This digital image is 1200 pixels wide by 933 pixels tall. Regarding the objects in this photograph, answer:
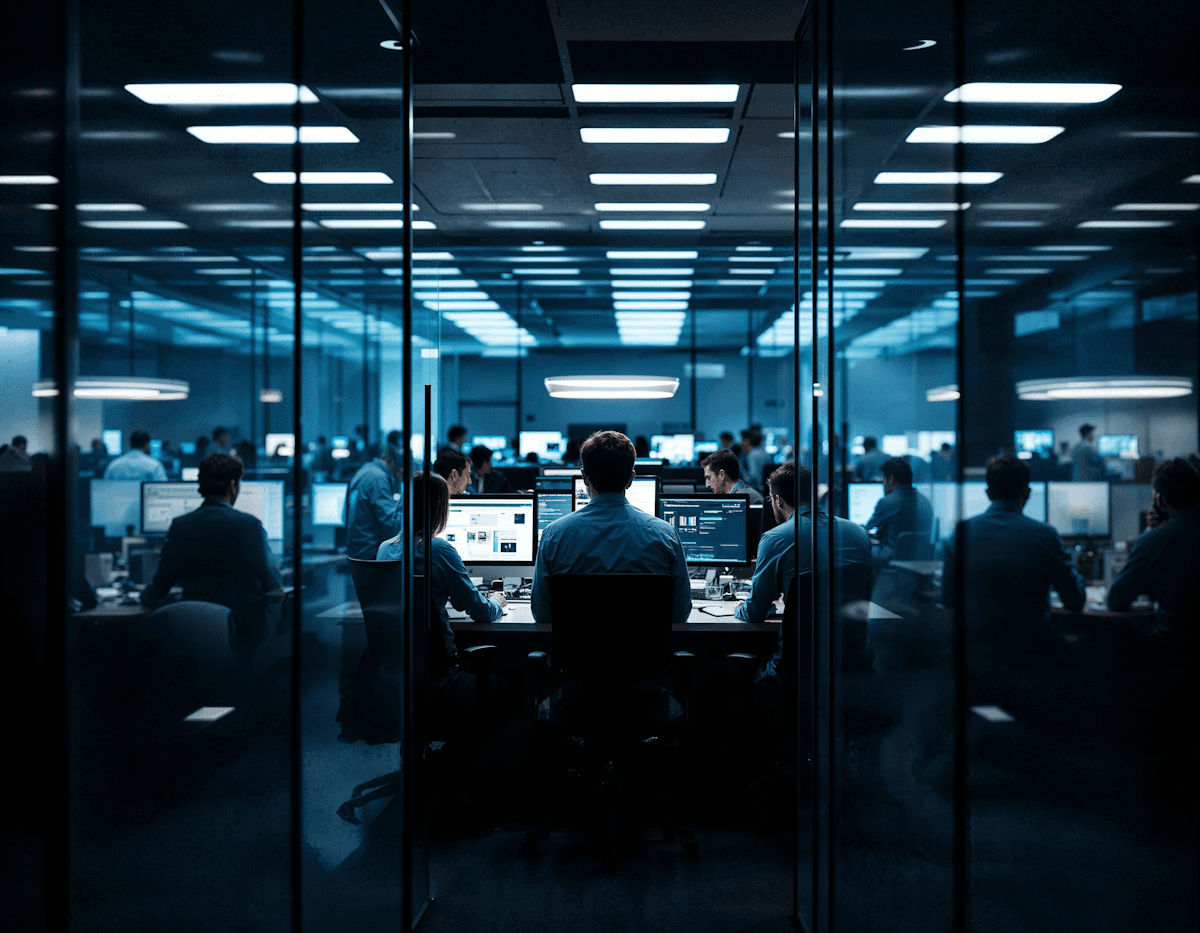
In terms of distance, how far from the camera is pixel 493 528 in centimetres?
419

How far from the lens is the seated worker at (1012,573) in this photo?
1.48 m

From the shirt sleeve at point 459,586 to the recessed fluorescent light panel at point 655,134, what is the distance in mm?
2850

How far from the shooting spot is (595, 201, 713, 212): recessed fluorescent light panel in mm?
6582

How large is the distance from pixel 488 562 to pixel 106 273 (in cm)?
260

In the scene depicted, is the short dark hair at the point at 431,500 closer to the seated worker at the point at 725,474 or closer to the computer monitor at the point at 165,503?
the computer monitor at the point at 165,503

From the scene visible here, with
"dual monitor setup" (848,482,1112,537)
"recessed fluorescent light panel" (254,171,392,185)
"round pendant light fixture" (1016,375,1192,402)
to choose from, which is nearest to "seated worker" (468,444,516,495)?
"recessed fluorescent light panel" (254,171,392,185)

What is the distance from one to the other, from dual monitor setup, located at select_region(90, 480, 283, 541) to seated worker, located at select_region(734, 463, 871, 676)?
1511 millimetres

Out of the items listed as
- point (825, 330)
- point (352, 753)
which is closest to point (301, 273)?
point (352, 753)

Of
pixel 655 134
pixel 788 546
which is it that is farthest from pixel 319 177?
pixel 655 134

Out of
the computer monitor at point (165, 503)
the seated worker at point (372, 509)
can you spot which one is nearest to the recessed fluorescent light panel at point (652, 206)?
the seated worker at point (372, 509)

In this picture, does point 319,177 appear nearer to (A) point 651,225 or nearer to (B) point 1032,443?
(B) point 1032,443

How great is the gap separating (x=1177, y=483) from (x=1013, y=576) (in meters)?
0.33

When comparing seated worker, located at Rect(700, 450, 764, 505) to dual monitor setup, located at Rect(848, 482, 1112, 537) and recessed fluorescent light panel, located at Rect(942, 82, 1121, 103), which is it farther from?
recessed fluorescent light panel, located at Rect(942, 82, 1121, 103)

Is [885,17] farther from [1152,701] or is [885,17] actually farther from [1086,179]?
[1152,701]
